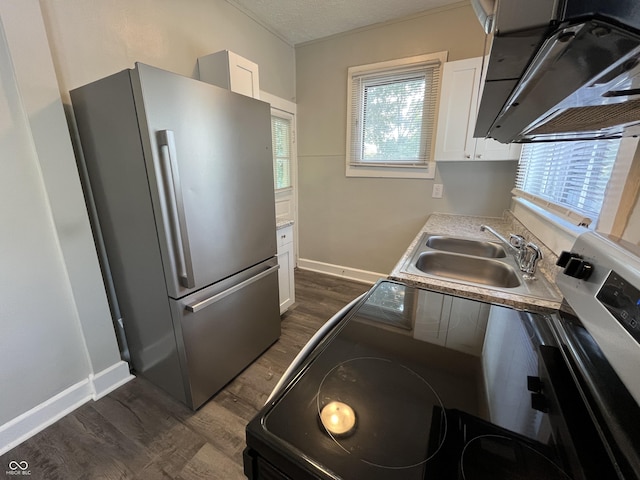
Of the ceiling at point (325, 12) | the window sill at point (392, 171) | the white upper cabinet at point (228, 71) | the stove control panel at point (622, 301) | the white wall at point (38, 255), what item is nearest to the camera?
the stove control panel at point (622, 301)

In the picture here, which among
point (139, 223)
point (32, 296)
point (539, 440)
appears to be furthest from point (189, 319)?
point (539, 440)

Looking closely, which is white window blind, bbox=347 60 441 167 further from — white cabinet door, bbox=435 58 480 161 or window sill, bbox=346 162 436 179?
white cabinet door, bbox=435 58 480 161

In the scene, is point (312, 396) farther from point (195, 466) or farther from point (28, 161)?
point (28, 161)

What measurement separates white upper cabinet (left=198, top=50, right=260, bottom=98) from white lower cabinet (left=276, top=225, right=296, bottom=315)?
1.15m

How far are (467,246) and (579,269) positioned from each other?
130cm

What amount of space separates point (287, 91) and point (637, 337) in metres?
3.33

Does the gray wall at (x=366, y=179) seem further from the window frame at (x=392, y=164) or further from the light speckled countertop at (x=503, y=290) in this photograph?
the light speckled countertop at (x=503, y=290)

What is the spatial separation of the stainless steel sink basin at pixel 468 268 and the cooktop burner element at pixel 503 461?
3.11 ft

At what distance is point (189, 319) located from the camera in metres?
1.40

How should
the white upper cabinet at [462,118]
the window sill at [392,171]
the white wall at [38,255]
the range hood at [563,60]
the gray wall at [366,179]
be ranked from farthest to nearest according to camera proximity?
1. the window sill at [392,171]
2. the gray wall at [366,179]
3. the white upper cabinet at [462,118]
4. the white wall at [38,255]
5. the range hood at [563,60]

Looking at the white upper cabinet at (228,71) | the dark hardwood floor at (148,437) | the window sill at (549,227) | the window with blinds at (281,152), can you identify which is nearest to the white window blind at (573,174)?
the window sill at (549,227)

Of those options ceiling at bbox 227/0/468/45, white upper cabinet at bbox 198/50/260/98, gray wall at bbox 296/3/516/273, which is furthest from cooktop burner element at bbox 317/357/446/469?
ceiling at bbox 227/0/468/45

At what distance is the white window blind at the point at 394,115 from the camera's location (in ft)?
8.29

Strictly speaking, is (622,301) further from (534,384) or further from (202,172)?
(202,172)
